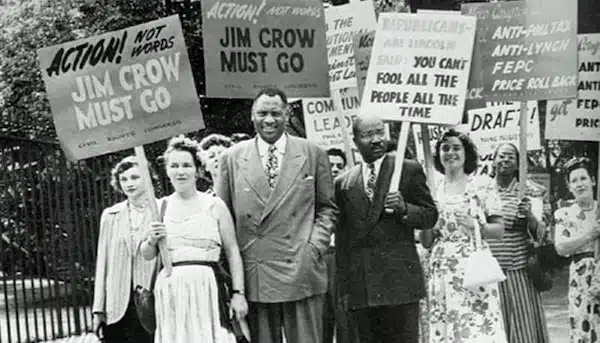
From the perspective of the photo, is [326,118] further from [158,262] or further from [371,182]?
[158,262]

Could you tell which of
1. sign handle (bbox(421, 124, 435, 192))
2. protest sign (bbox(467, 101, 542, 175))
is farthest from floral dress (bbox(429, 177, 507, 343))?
protest sign (bbox(467, 101, 542, 175))

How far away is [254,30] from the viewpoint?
291 inches

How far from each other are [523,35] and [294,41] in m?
1.70

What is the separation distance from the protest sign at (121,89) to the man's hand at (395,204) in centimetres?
129

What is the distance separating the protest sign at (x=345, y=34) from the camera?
27.7 feet

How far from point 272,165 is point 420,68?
1480 millimetres

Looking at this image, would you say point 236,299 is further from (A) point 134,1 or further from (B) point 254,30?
(A) point 134,1

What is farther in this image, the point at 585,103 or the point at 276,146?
the point at 585,103

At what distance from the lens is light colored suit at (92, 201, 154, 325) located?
6.80 metres

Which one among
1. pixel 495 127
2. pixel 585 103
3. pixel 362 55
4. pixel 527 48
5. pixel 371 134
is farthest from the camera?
pixel 495 127

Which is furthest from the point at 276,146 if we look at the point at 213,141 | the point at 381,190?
the point at 213,141

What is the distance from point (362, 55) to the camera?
A: 8.13 metres

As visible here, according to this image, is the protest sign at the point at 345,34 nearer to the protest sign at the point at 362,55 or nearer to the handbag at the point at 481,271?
the protest sign at the point at 362,55

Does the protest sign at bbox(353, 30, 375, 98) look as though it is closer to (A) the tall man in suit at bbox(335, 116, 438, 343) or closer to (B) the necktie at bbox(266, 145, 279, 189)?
(A) the tall man in suit at bbox(335, 116, 438, 343)
